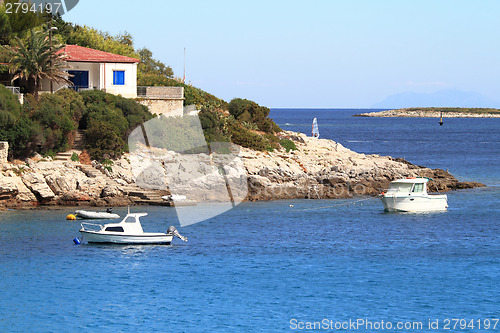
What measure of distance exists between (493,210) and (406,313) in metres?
27.3

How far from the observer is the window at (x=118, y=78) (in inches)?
2589

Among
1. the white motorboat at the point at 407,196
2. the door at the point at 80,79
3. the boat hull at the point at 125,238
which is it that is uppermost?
the door at the point at 80,79

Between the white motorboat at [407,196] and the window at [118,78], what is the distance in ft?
89.4

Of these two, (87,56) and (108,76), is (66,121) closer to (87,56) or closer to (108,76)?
(108,76)

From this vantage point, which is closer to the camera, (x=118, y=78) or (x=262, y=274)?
(x=262, y=274)

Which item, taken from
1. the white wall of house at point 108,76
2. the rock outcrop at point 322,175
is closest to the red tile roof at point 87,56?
the white wall of house at point 108,76

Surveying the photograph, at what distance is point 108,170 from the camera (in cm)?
5497

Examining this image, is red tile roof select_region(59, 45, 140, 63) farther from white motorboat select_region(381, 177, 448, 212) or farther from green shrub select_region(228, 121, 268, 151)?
white motorboat select_region(381, 177, 448, 212)

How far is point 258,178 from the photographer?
58531 mm

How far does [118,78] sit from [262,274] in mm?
35797

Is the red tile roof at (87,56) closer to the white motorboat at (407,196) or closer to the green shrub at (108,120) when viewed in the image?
the green shrub at (108,120)

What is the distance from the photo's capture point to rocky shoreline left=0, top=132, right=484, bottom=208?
1989 inches

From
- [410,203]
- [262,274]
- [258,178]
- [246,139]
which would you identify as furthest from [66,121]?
[262,274]

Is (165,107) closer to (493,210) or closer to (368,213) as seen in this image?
(368,213)
